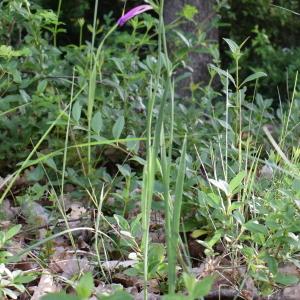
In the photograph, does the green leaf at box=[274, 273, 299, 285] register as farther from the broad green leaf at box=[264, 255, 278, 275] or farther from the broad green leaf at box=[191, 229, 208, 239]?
the broad green leaf at box=[191, 229, 208, 239]

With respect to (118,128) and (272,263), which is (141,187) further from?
(272,263)

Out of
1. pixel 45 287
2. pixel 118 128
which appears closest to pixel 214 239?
pixel 45 287

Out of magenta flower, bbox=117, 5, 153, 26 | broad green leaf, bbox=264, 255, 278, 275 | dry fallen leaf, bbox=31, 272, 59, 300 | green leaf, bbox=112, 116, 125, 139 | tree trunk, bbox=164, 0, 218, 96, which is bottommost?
tree trunk, bbox=164, 0, 218, 96

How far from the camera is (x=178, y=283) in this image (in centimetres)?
147

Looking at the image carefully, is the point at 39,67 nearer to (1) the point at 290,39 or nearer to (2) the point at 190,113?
(2) the point at 190,113

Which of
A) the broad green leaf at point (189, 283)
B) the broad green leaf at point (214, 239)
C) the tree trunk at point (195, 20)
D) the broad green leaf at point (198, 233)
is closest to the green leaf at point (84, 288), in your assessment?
the broad green leaf at point (189, 283)

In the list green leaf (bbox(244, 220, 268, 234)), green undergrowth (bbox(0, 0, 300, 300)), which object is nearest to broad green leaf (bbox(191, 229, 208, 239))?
green undergrowth (bbox(0, 0, 300, 300))

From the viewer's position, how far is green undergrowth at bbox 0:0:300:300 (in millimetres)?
1361

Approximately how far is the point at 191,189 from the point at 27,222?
19.9 inches

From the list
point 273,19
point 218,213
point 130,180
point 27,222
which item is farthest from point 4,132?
point 273,19

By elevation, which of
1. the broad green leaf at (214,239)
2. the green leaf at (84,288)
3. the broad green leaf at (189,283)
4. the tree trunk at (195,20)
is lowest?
the tree trunk at (195,20)

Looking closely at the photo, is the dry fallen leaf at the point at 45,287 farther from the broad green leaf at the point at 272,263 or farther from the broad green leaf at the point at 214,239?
the broad green leaf at the point at 272,263

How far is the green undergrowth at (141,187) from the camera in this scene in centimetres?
136

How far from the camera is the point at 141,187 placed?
1744mm
